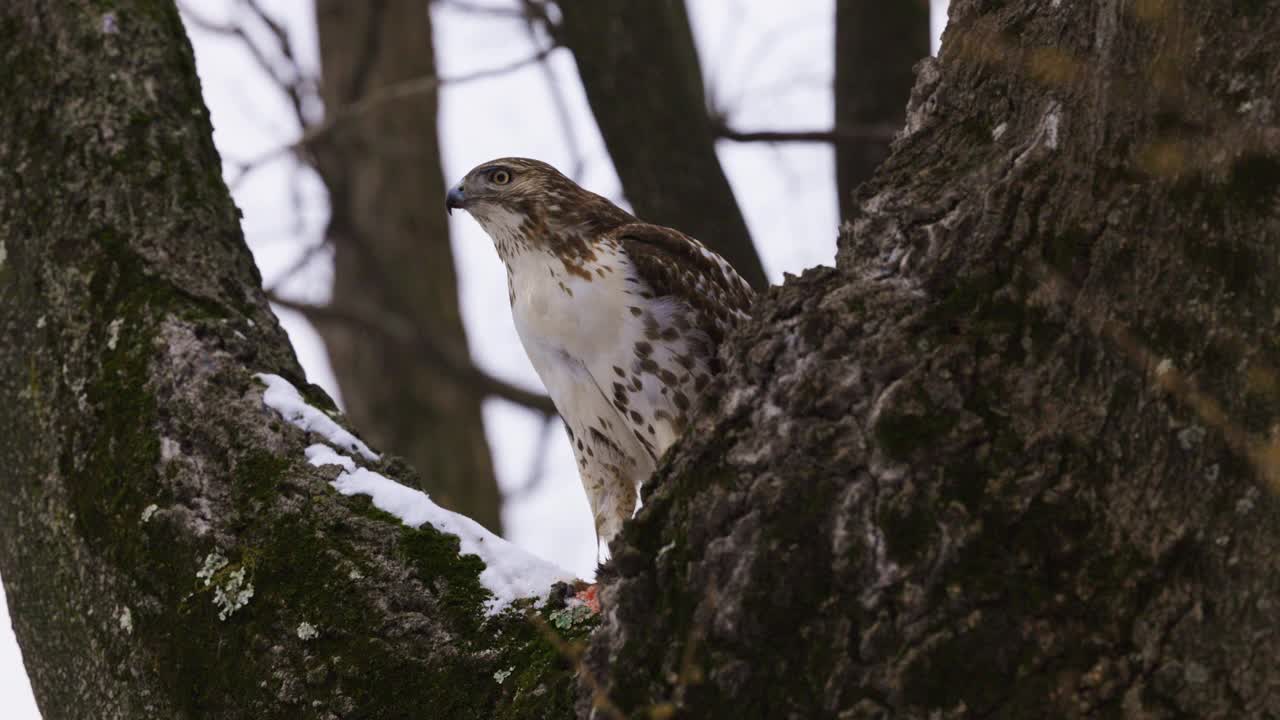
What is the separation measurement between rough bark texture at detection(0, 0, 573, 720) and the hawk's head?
41.2 inches

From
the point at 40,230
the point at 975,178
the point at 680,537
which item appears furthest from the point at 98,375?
the point at 975,178

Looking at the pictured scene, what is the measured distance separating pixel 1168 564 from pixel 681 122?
9.67 ft

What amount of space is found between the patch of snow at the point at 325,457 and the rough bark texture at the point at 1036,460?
2.89ft

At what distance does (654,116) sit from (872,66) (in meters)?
1.18

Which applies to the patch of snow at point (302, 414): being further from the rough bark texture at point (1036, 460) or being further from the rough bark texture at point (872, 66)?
the rough bark texture at point (872, 66)

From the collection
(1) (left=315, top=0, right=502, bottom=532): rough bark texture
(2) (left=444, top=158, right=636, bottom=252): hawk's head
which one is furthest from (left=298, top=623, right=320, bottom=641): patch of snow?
(1) (left=315, top=0, right=502, bottom=532): rough bark texture

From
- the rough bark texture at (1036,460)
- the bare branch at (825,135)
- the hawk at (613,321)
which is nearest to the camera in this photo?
the rough bark texture at (1036,460)

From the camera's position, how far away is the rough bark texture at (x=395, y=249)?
24.9 ft

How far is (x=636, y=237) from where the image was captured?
3.88 meters

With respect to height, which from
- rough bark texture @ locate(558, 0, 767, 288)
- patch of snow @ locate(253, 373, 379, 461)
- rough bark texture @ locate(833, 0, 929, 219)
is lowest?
patch of snow @ locate(253, 373, 379, 461)

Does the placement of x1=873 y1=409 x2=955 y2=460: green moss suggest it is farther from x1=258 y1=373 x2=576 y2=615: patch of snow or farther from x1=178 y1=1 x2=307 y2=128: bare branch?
x1=178 y1=1 x2=307 y2=128: bare branch

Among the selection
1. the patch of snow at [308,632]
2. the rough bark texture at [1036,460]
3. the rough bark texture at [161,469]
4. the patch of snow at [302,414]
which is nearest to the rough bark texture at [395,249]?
the rough bark texture at [161,469]

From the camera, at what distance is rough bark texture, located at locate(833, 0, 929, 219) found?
5.07 metres

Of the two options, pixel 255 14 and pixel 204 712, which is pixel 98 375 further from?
pixel 255 14
